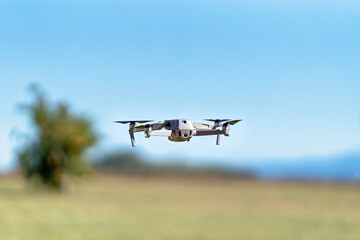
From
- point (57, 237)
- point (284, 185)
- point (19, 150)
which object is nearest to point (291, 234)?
point (57, 237)

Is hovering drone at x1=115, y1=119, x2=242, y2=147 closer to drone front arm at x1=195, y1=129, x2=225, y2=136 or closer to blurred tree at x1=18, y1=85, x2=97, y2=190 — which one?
drone front arm at x1=195, y1=129, x2=225, y2=136

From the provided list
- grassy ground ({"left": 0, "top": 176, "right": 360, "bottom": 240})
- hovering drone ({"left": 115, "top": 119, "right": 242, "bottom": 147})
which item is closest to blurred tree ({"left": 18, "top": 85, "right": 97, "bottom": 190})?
grassy ground ({"left": 0, "top": 176, "right": 360, "bottom": 240})

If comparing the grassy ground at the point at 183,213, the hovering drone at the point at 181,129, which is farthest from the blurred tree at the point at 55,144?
the hovering drone at the point at 181,129

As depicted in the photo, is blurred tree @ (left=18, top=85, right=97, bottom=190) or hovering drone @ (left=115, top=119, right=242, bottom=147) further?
blurred tree @ (left=18, top=85, right=97, bottom=190)

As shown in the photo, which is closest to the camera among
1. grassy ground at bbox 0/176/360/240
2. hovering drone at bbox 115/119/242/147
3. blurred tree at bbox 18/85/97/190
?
hovering drone at bbox 115/119/242/147

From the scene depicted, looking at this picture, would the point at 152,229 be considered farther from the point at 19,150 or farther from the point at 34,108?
the point at 19,150

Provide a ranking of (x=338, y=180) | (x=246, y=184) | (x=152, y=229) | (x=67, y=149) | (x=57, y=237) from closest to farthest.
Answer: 1. (x=57, y=237)
2. (x=152, y=229)
3. (x=67, y=149)
4. (x=338, y=180)
5. (x=246, y=184)
